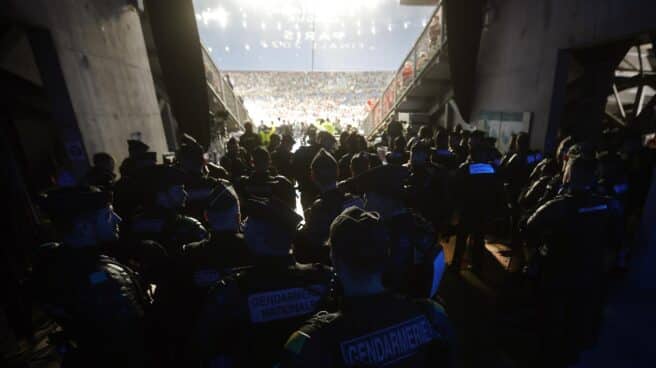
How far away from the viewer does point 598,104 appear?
6918mm

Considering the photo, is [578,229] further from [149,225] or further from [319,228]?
[149,225]

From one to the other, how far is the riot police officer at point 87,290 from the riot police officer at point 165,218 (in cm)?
71

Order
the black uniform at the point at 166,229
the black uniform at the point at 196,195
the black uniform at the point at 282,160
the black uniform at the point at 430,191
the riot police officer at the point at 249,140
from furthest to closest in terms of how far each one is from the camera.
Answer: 1. the riot police officer at the point at 249,140
2. the black uniform at the point at 282,160
3. the black uniform at the point at 430,191
4. the black uniform at the point at 196,195
5. the black uniform at the point at 166,229

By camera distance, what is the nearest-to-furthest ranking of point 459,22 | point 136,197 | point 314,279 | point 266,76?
point 314,279 < point 136,197 < point 459,22 < point 266,76

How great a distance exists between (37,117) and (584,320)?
11.2m

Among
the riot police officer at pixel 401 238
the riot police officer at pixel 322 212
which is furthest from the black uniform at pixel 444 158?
the riot police officer at pixel 401 238

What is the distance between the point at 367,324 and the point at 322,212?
1.81 meters

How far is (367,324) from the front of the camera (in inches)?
47.7

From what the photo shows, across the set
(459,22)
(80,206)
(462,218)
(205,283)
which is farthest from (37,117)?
(459,22)

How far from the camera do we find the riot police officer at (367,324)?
3.89ft

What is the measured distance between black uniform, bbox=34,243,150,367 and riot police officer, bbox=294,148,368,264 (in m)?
1.46

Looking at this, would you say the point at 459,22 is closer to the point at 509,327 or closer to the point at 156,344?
the point at 509,327

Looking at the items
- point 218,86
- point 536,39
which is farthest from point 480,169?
point 218,86

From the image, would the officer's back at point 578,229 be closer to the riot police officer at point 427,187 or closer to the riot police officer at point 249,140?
the riot police officer at point 427,187
